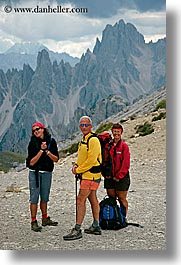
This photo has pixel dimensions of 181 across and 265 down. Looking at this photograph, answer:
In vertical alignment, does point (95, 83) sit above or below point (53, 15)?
below

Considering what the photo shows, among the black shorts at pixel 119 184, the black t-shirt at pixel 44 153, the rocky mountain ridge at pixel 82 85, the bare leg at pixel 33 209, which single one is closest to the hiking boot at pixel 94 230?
the black shorts at pixel 119 184

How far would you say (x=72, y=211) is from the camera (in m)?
5.66

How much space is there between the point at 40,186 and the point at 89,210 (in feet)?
1.96

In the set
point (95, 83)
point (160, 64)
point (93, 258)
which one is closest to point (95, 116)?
point (95, 83)

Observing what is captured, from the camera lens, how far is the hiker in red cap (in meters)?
5.05

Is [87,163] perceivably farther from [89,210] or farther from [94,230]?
[89,210]

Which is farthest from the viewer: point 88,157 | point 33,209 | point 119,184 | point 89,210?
point 89,210

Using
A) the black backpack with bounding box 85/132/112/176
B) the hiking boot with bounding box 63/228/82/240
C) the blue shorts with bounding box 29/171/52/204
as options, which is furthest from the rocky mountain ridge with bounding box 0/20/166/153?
the hiking boot with bounding box 63/228/82/240

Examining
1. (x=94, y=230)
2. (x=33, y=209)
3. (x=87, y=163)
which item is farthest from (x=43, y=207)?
(x=87, y=163)

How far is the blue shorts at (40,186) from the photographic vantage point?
5141 millimetres

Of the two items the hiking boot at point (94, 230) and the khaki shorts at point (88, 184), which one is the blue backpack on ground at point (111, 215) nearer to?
the hiking boot at point (94, 230)

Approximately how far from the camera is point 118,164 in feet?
16.7

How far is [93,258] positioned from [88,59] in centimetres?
175

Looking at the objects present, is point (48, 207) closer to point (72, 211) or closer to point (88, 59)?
point (72, 211)
